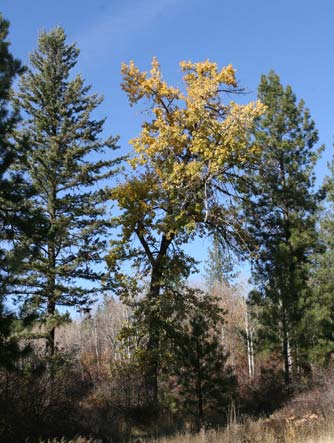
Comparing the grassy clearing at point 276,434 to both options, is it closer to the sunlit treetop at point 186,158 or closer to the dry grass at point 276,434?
the dry grass at point 276,434

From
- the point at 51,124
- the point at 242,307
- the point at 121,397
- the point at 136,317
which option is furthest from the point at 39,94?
the point at 242,307

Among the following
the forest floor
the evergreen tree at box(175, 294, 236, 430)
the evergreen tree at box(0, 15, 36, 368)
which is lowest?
the forest floor

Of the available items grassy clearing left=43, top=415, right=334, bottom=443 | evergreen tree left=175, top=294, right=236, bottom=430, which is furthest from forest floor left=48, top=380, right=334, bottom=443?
evergreen tree left=175, top=294, right=236, bottom=430

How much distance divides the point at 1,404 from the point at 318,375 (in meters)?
11.7

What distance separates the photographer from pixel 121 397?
18000mm

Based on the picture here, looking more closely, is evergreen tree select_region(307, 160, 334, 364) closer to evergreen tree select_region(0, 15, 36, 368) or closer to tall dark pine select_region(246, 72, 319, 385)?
tall dark pine select_region(246, 72, 319, 385)

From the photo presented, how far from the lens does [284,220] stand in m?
21.0

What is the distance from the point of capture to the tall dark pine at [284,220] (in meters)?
19.0

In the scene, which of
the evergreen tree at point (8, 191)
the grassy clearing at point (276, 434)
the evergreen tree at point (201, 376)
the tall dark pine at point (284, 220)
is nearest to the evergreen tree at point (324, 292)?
the tall dark pine at point (284, 220)

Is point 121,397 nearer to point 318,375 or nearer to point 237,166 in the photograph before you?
point 318,375

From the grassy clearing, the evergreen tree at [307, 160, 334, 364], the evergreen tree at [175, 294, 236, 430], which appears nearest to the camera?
the grassy clearing

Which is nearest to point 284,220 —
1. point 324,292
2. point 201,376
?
point 324,292

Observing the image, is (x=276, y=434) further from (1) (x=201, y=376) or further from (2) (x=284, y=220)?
(2) (x=284, y=220)

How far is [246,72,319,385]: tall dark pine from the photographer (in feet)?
62.2
